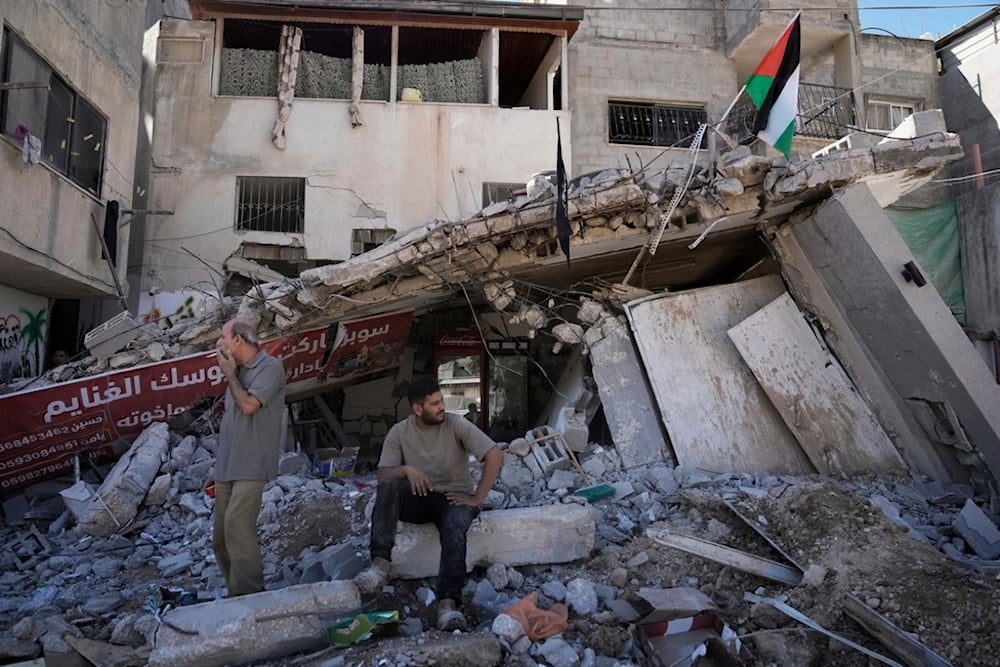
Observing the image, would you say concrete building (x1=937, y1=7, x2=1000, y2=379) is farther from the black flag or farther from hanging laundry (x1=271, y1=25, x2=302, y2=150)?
hanging laundry (x1=271, y1=25, x2=302, y2=150)

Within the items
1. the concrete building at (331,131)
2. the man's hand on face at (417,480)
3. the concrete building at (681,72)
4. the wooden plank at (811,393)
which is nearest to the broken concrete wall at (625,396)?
the wooden plank at (811,393)

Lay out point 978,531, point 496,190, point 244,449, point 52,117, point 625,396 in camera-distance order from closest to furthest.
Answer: point 244,449
point 978,531
point 625,396
point 52,117
point 496,190

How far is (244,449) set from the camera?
12.2 ft

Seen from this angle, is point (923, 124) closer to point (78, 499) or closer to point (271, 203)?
point (78, 499)

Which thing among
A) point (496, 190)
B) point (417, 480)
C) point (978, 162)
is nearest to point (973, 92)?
point (978, 162)

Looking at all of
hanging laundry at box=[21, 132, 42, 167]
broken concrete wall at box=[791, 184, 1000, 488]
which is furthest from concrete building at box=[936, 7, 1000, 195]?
hanging laundry at box=[21, 132, 42, 167]

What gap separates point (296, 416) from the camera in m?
10.1

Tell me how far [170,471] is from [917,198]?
1597 centimetres

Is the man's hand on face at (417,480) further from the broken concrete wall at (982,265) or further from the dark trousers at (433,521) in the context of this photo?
the broken concrete wall at (982,265)

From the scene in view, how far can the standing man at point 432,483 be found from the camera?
373 cm

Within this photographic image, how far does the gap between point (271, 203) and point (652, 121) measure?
8.24 metres

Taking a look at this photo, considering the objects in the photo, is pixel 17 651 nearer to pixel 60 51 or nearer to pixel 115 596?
pixel 115 596

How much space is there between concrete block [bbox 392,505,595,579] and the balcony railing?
38.2 feet

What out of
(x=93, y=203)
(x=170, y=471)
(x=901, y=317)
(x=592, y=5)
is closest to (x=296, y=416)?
(x=170, y=471)
